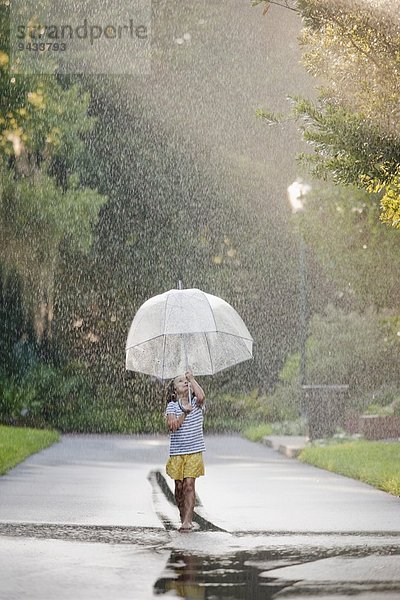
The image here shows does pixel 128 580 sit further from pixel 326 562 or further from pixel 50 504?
pixel 50 504

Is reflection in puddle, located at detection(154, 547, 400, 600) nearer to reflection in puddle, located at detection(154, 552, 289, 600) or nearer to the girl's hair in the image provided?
reflection in puddle, located at detection(154, 552, 289, 600)

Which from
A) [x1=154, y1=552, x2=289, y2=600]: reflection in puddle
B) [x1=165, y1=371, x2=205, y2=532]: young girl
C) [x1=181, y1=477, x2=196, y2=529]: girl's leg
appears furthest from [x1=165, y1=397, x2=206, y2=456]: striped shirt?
[x1=154, y1=552, x2=289, y2=600]: reflection in puddle

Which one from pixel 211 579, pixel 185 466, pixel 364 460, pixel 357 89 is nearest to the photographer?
pixel 211 579

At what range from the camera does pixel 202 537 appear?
13516 mm

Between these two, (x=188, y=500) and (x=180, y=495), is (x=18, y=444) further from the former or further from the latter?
(x=188, y=500)

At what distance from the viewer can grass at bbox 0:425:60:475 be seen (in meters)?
25.1

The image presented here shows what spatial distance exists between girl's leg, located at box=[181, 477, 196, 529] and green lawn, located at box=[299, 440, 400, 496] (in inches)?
211

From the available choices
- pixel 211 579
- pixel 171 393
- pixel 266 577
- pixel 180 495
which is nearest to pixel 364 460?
pixel 180 495

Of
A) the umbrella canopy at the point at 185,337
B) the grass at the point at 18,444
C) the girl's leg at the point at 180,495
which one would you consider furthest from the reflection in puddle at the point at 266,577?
the grass at the point at 18,444

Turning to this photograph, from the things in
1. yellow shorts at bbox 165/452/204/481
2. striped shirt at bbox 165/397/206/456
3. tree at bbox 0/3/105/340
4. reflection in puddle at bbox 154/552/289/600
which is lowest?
reflection in puddle at bbox 154/552/289/600

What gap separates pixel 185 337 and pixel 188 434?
3.98 feet

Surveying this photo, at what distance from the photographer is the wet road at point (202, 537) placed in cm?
1025

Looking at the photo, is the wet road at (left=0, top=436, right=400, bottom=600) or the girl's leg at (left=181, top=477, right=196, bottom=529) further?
the girl's leg at (left=181, top=477, right=196, bottom=529)

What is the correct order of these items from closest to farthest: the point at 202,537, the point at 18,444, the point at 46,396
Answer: the point at 202,537 < the point at 18,444 < the point at 46,396
